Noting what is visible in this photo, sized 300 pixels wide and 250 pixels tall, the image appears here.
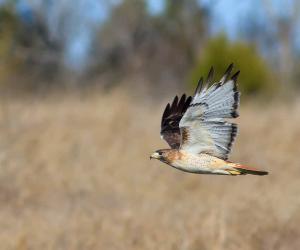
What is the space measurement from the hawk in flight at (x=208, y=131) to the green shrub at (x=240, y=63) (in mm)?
14413

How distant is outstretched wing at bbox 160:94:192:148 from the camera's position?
390cm

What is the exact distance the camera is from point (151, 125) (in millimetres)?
9953

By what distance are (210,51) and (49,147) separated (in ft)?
36.8

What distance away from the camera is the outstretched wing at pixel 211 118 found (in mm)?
3488

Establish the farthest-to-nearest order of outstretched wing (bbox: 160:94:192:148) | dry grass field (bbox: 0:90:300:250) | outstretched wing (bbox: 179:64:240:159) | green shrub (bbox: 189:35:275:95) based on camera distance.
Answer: green shrub (bbox: 189:35:275:95) → dry grass field (bbox: 0:90:300:250) → outstretched wing (bbox: 160:94:192:148) → outstretched wing (bbox: 179:64:240:159)

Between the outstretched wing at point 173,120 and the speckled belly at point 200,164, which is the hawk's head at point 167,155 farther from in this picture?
the outstretched wing at point 173,120

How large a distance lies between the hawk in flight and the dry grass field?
1.28 m

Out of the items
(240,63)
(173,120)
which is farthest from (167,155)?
(240,63)

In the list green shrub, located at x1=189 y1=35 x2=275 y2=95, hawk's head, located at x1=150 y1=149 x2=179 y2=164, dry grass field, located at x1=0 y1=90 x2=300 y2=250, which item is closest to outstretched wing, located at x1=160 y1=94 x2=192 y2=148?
hawk's head, located at x1=150 y1=149 x2=179 y2=164

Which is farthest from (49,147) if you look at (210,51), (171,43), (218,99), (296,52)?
(296,52)

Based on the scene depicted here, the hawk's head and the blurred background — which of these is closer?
the hawk's head

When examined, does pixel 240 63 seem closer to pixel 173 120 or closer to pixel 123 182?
pixel 123 182

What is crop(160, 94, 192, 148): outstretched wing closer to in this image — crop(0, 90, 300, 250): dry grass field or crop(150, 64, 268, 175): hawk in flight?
crop(150, 64, 268, 175): hawk in flight

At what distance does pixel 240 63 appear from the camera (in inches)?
714
